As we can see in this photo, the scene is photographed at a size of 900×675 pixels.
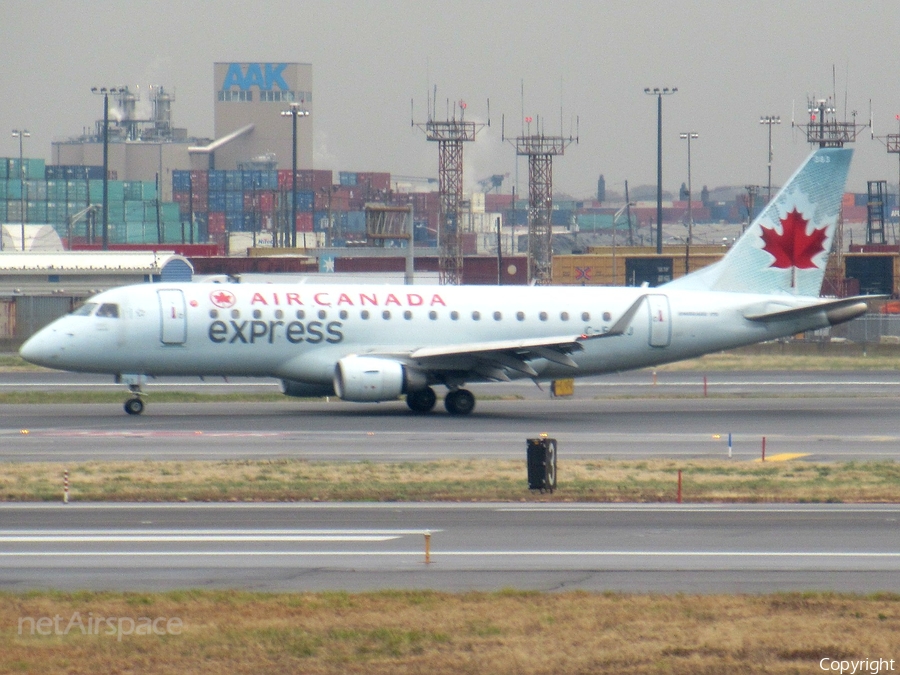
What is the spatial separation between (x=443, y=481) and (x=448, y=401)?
1406 centimetres

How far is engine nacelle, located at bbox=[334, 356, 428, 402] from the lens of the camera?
3588 cm

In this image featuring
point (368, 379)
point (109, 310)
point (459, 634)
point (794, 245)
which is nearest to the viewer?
point (459, 634)

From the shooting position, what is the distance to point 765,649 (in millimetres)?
11820

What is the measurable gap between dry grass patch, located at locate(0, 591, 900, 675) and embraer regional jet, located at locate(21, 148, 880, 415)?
875 inches

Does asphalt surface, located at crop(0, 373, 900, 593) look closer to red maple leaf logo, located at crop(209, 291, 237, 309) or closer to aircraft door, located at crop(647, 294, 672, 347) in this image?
red maple leaf logo, located at crop(209, 291, 237, 309)

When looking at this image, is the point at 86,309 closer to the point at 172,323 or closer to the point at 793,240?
the point at 172,323

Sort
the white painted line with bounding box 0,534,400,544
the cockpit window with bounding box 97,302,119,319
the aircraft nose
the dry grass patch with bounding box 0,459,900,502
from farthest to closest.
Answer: the cockpit window with bounding box 97,302,119,319 → the aircraft nose → the dry grass patch with bounding box 0,459,900,502 → the white painted line with bounding box 0,534,400,544

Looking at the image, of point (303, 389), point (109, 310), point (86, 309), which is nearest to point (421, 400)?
point (303, 389)

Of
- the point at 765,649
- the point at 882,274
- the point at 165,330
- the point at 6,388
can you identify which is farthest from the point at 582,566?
the point at 882,274

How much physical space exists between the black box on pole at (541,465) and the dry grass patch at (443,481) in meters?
0.26

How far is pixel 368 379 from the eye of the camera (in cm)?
3591

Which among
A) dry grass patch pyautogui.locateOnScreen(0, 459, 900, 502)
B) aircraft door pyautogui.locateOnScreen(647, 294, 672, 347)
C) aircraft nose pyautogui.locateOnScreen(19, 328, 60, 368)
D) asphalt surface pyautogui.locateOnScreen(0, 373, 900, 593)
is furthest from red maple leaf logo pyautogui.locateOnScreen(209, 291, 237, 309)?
aircraft door pyautogui.locateOnScreen(647, 294, 672, 347)

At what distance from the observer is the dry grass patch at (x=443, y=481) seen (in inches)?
893

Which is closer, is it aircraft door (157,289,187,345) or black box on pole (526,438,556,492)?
black box on pole (526,438,556,492)
